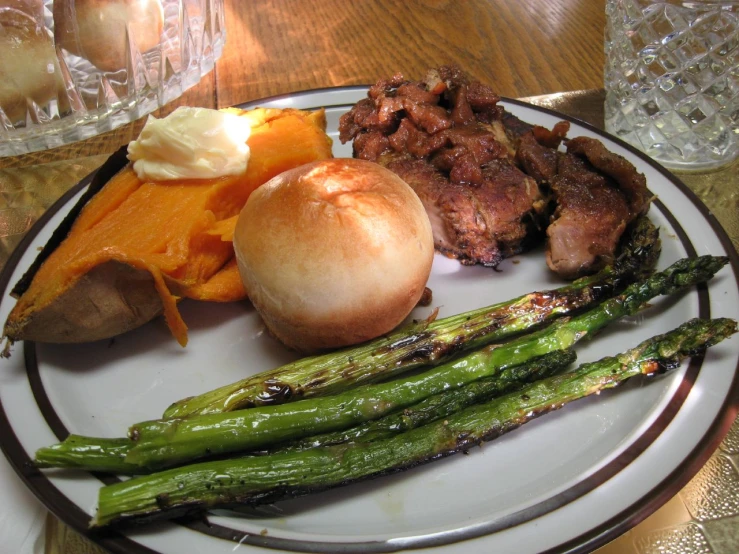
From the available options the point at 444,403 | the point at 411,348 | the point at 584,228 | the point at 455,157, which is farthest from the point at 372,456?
the point at 455,157

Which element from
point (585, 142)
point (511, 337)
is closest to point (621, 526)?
point (511, 337)

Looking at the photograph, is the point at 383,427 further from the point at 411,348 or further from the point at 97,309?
the point at 97,309

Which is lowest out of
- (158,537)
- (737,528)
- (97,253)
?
(737,528)

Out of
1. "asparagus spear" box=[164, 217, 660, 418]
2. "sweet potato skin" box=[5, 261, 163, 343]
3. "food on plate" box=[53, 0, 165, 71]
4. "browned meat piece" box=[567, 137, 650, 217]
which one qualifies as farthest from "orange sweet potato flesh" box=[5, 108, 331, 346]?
"browned meat piece" box=[567, 137, 650, 217]

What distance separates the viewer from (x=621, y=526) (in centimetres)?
165

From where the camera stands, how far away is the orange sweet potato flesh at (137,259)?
87.0 inches

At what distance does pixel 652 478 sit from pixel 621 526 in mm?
215

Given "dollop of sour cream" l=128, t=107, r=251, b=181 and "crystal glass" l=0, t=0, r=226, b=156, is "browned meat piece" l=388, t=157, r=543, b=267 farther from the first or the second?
"crystal glass" l=0, t=0, r=226, b=156

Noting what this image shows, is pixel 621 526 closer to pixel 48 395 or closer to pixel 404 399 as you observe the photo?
pixel 404 399

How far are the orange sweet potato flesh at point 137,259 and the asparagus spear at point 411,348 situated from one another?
485 mm

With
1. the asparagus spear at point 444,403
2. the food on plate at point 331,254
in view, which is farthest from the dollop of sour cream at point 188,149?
the asparagus spear at point 444,403

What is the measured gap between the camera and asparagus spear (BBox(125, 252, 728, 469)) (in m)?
1.80

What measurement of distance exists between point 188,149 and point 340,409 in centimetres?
134

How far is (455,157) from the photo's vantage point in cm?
281
